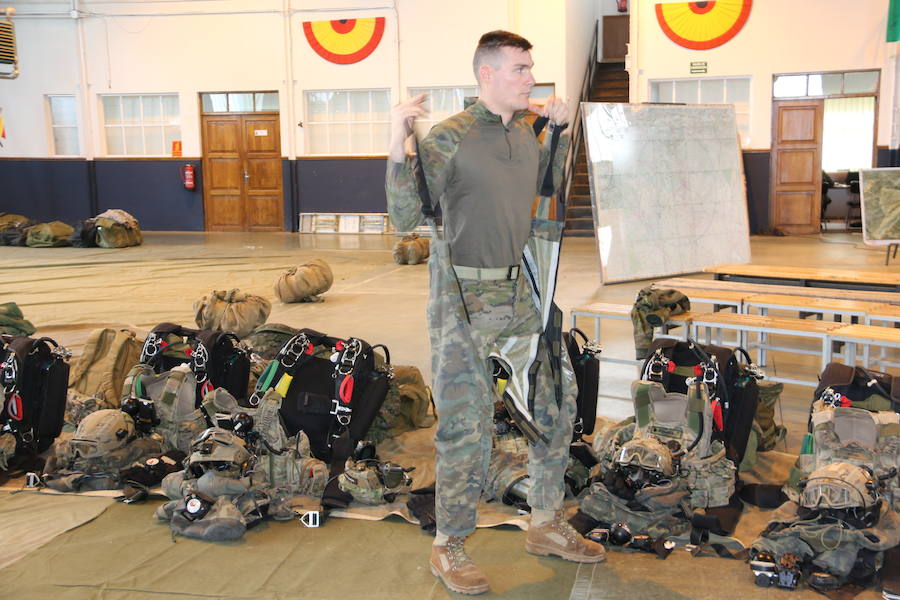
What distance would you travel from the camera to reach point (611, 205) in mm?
9188

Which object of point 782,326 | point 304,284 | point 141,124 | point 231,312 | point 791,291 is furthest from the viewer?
point 141,124

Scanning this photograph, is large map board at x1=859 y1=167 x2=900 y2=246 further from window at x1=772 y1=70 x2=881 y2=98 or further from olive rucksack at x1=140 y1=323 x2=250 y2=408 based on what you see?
olive rucksack at x1=140 y1=323 x2=250 y2=408

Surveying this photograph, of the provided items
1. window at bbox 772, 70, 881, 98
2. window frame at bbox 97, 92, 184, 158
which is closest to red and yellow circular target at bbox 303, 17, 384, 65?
window frame at bbox 97, 92, 184, 158

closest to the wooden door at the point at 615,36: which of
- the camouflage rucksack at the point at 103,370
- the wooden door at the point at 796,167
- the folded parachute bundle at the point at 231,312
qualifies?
the wooden door at the point at 796,167

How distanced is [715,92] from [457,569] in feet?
44.5

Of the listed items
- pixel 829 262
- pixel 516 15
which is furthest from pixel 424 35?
pixel 829 262

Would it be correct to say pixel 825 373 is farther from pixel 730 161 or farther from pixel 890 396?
pixel 730 161

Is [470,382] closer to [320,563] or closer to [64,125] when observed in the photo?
[320,563]

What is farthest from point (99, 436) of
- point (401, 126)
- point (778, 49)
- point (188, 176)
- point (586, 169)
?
point (188, 176)

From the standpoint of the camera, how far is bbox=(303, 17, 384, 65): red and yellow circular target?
1630 centimetres

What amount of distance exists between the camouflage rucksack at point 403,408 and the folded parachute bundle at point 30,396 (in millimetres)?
1574

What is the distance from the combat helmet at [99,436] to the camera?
12.8 feet

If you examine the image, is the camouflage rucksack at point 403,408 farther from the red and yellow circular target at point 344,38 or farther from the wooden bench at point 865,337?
the red and yellow circular target at point 344,38

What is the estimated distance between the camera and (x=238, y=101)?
17.3 meters
